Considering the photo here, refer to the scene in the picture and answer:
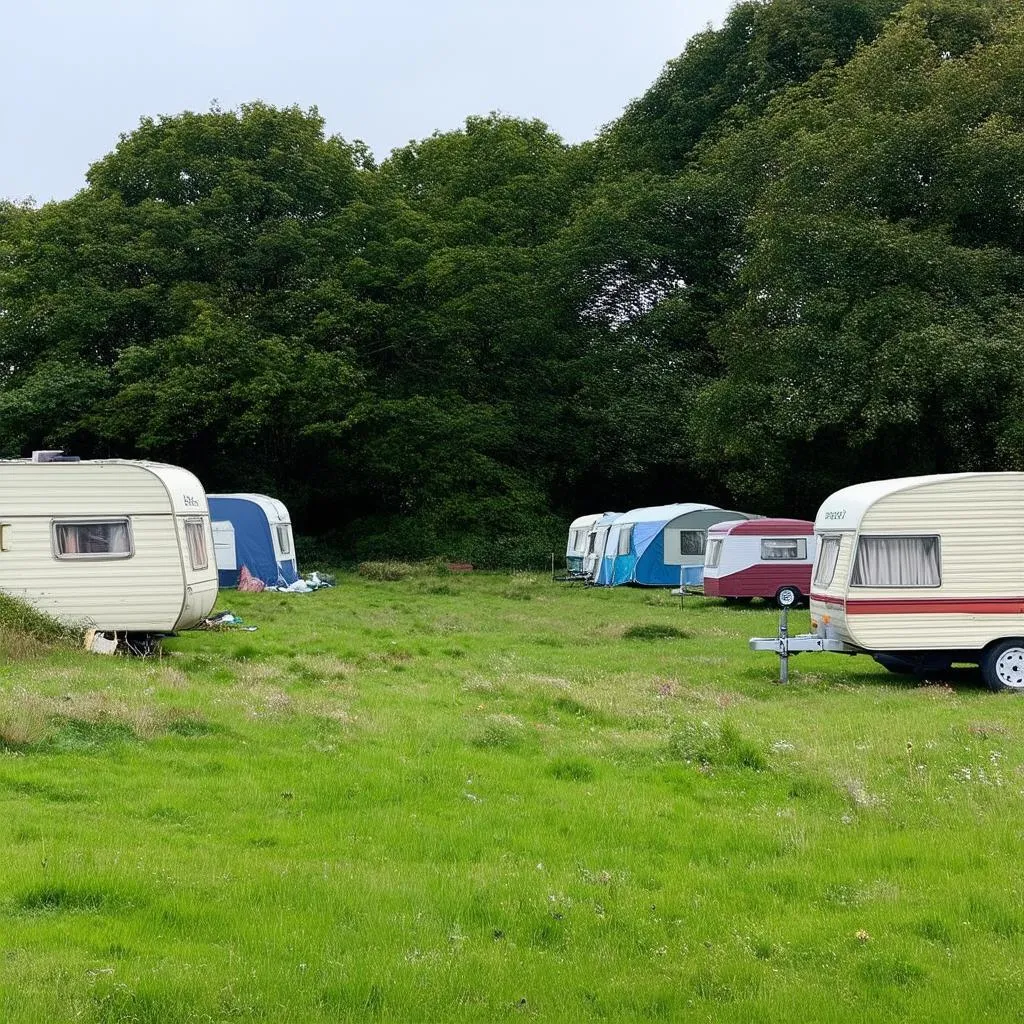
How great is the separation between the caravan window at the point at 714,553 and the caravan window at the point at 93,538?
16191mm

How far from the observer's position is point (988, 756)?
10.0 meters

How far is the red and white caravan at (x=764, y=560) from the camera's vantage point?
2845cm

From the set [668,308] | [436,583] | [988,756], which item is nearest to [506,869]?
[988,756]

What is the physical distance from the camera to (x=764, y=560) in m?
28.5

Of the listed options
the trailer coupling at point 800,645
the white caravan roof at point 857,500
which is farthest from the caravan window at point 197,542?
the white caravan roof at point 857,500

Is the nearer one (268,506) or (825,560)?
(825,560)

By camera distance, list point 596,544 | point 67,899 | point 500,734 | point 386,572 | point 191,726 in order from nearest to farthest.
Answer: point 67,899 → point 191,726 → point 500,734 → point 386,572 → point 596,544

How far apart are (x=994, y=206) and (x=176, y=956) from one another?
30.1m

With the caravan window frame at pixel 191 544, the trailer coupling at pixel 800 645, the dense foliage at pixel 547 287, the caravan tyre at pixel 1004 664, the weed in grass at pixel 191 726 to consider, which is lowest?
the caravan tyre at pixel 1004 664

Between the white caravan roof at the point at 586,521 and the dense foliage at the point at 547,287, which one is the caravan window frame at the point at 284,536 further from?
the white caravan roof at the point at 586,521

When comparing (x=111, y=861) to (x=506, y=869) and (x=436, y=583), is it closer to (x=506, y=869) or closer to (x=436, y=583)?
(x=506, y=869)

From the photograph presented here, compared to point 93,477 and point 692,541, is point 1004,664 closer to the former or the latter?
point 93,477

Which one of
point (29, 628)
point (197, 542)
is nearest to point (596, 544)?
point (197, 542)

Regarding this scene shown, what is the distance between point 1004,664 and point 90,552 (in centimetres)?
1284
